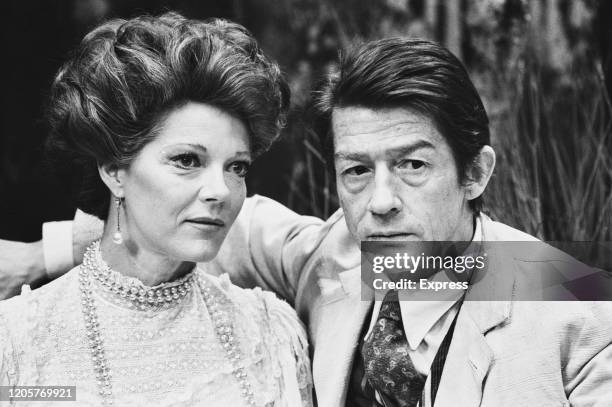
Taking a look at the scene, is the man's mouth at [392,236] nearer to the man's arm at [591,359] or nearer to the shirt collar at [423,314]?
the shirt collar at [423,314]

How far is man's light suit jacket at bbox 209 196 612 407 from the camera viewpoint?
2.18 metres

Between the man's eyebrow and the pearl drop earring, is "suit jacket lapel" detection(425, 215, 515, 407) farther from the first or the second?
the pearl drop earring

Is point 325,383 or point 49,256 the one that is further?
point 49,256

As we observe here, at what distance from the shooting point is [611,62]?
3486 mm

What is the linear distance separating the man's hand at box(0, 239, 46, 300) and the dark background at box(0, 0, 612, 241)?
966mm

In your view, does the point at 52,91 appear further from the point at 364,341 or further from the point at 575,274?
the point at 575,274

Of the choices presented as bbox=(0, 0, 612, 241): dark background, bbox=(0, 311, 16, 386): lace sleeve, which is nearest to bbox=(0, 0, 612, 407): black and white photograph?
bbox=(0, 311, 16, 386): lace sleeve

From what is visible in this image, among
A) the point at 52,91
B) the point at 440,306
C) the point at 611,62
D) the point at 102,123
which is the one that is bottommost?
→ the point at 440,306

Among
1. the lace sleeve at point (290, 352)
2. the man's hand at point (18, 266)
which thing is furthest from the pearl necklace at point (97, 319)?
the man's hand at point (18, 266)

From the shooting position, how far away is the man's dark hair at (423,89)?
2.43 meters

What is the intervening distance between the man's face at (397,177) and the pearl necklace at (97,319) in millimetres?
550

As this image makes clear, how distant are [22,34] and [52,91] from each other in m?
1.87

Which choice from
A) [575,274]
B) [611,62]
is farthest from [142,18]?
[611,62]

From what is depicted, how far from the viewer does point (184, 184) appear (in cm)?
226
